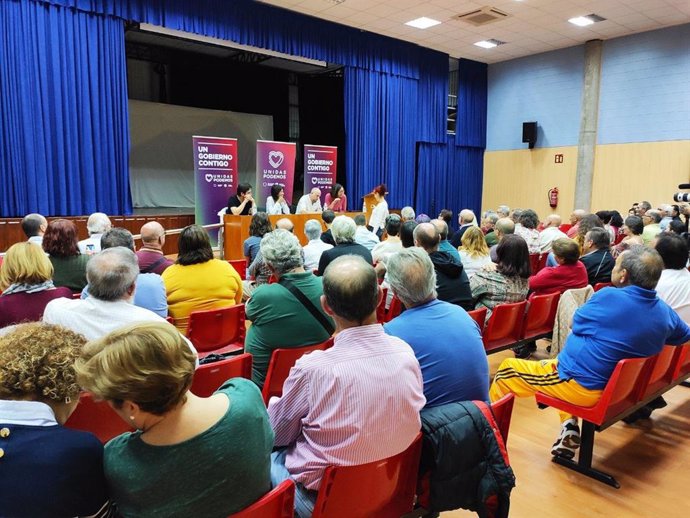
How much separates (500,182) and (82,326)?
41.7ft

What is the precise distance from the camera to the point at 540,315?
376cm

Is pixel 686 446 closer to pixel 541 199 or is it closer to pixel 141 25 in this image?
pixel 141 25

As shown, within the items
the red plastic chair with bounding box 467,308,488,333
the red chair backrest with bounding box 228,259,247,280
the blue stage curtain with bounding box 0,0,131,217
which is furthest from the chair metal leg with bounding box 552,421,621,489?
the blue stage curtain with bounding box 0,0,131,217

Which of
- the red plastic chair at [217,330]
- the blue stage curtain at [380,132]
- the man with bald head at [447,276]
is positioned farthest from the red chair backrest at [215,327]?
the blue stage curtain at [380,132]

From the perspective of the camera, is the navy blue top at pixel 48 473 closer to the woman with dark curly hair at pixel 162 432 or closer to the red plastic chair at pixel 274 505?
the woman with dark curly hair at pixel 162 432

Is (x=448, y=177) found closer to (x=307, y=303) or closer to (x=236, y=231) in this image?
(x=236, y=231)

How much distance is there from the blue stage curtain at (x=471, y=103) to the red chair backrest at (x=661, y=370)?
11061 mm

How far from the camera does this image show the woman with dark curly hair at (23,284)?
2.43 m

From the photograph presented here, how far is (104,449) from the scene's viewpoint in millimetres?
1113

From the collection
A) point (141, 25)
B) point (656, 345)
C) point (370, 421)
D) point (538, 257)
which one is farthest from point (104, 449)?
point (141, 25)

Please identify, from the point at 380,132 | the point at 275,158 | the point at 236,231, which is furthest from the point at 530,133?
the point at 236,231

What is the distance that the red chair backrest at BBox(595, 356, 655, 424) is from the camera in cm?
228

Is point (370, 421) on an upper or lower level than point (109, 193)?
lower

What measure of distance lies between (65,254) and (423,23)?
8.96 m
